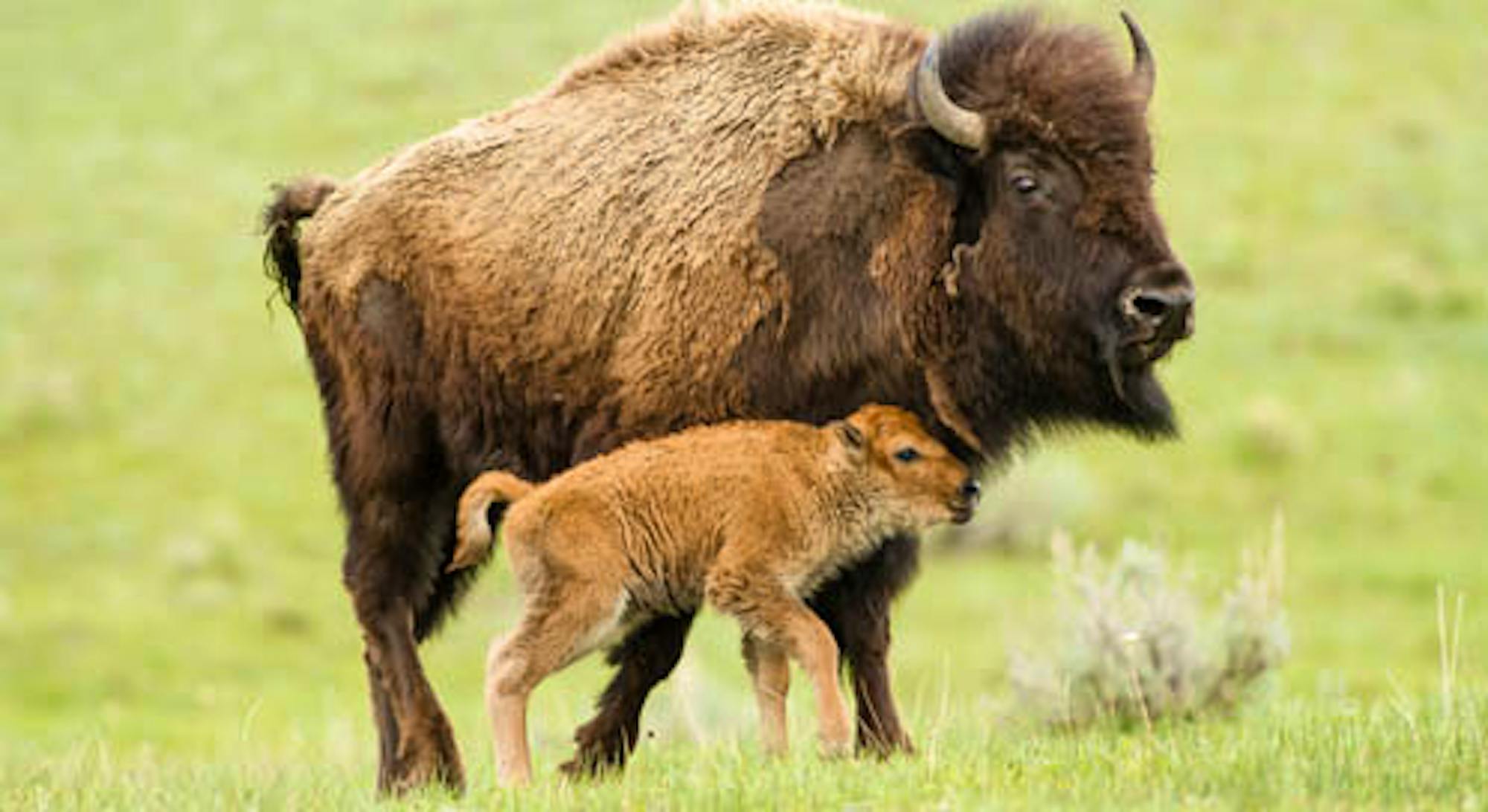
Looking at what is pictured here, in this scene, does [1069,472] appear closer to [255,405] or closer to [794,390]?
[255,405]

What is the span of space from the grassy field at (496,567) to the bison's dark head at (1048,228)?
56cm

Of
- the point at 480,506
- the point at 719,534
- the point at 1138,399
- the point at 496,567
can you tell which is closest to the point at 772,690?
the point at 719,534

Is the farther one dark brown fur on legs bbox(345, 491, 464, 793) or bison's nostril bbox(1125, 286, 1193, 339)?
dark brown fur on legs bbox(345, 491, 464, 793)

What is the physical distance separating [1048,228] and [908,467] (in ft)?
2.98

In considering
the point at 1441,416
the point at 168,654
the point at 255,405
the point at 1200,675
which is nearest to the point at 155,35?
the point at 255,405

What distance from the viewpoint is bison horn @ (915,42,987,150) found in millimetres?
8234

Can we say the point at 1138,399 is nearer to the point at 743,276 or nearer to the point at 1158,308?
the point at 1158,308

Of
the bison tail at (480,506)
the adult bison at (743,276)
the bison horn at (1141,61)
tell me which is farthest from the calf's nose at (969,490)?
the bison horn at (1141,61)

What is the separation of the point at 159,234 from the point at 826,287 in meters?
24.7

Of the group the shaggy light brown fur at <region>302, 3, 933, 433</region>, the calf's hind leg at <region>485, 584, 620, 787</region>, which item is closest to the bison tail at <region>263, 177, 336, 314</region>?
the shaggy light brown fur at <region>302, 3, 933, 433</region>

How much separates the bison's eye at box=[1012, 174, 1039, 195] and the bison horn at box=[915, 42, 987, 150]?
0.16 m

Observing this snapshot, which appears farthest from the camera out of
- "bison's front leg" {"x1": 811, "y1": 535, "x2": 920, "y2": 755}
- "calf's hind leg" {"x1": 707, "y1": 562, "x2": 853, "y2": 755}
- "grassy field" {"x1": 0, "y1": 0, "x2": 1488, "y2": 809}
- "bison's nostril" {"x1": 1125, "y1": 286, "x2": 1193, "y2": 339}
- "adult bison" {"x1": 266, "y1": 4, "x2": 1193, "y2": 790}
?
"grassy field" {"x1": 0, "y1": 0, "x2": 1488, "y2": 809}

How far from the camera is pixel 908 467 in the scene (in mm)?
8156

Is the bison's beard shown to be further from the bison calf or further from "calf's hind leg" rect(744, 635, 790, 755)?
"calf's hind leg" rect(744, 635, 790, 755)
